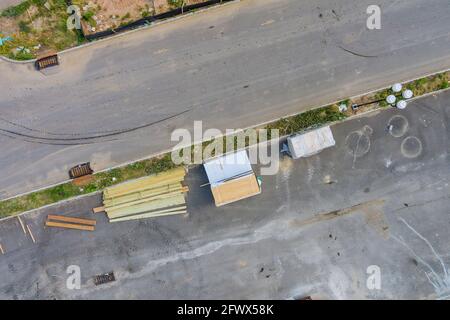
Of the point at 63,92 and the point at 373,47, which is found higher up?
the point at 63,92

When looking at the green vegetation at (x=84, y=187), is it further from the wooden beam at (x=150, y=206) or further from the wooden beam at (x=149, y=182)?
the wooden beam at (x=150, y=206)

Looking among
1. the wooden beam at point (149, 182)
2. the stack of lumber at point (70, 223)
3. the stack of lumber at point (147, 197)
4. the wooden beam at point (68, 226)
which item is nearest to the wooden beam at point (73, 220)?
the stack of lumber at point (70, 223)

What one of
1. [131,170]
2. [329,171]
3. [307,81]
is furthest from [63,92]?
[329,171]

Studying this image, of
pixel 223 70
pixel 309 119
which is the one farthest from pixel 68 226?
pixel 309 119

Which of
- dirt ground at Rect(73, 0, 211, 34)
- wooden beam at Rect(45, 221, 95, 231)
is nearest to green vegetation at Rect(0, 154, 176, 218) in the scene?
wooden beam at Rect(45, 221, 95, 231)

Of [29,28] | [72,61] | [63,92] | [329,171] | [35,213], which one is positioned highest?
[29,28]

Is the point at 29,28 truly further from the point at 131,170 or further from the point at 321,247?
the point at 321,247
